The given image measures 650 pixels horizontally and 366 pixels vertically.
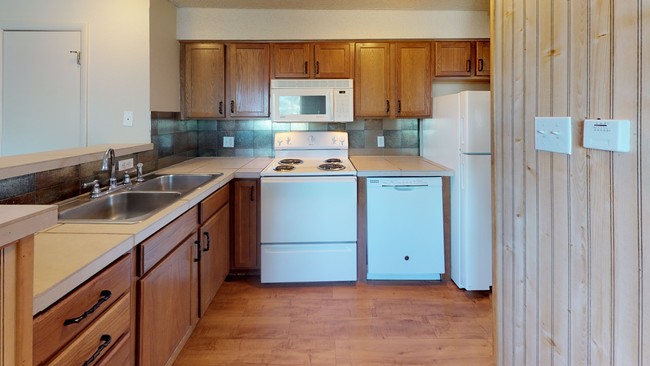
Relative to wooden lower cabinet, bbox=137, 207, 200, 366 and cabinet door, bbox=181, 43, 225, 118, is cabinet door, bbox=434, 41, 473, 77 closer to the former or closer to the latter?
cabinet door, bbox=181, 43, 225, 118

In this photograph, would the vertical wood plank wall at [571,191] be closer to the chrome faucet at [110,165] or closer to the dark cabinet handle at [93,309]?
the dark cabinet handle at [93,309]

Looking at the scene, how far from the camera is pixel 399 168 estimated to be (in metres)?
2.87

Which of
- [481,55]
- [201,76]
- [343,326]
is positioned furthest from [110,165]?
[481,55]

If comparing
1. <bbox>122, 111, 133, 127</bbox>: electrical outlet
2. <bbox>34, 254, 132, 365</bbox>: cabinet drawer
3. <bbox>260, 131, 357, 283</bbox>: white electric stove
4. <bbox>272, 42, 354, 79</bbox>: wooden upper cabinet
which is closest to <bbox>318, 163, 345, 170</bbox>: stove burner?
<bbox>260, 131, 357, 283</bbox>: white electric stove

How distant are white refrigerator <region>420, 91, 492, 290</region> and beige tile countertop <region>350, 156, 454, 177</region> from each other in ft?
0.47

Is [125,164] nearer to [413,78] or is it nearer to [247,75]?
[247,75]

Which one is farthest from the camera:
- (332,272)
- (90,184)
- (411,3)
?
(411,3)

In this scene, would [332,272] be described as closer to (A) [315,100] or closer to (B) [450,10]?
(A) [315,100]

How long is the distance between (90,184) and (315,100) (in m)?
1.82

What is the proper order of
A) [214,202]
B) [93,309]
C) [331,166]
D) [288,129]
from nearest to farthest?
[93,309] < [214,202] < [331,166] < [288,129]

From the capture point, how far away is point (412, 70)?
3.25m

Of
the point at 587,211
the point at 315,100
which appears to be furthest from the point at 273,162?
the point at 587,211

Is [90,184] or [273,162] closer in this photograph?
[90,184]

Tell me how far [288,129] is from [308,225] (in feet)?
3.83
